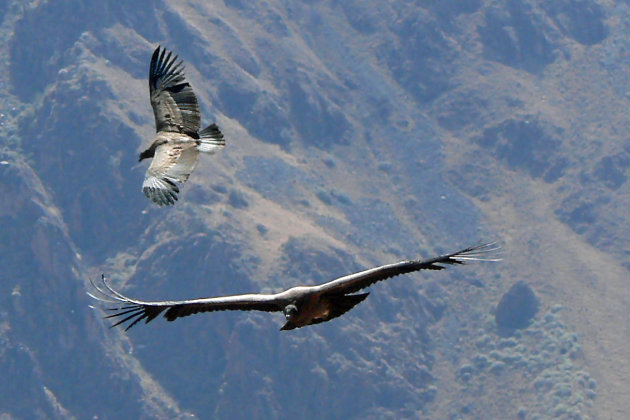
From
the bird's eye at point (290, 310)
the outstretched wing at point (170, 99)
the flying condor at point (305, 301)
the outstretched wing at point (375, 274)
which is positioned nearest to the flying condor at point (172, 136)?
the outstretched wing at point (170, 99)

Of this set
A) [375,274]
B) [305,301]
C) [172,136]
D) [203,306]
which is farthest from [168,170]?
[375,274]

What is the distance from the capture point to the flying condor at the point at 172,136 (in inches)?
1930

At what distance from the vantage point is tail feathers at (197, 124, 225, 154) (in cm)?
5316

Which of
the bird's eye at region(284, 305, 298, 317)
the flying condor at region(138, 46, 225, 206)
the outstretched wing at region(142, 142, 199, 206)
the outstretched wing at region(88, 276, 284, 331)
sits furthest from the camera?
the flying condor at region(138, 46, 225, 206)

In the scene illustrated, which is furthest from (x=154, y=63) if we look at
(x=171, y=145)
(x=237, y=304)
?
(x=237, y=304)

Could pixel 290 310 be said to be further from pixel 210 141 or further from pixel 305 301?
pixel 210 141

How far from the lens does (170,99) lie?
Answer: 58.2 metres

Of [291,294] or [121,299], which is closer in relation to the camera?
[121,299]

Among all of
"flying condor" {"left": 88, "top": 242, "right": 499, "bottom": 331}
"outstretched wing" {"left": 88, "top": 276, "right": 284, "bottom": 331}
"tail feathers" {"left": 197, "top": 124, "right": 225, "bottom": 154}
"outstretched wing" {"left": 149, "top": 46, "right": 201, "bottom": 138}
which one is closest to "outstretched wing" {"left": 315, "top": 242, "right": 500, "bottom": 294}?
"flying condor" {"left": 88, "top": 242, "right": 499, "bottom": 331}

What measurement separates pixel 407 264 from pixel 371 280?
100cm

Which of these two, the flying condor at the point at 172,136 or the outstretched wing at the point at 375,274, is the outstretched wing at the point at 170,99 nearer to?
the flying condor at the point at 172,136

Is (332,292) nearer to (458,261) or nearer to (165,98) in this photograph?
(458,261)

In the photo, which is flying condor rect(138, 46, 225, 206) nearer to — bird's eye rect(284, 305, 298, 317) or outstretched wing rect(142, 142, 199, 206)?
outstretched wing rect(142, 142, 199, 206)

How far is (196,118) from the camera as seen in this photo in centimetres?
5766
